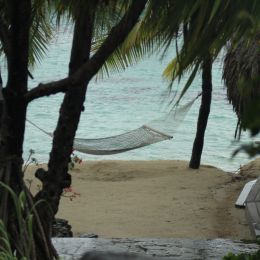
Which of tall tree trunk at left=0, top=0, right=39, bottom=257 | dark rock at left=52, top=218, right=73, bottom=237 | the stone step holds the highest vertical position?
tall tree trunk at left=0, top=0, right=39, bottom=257

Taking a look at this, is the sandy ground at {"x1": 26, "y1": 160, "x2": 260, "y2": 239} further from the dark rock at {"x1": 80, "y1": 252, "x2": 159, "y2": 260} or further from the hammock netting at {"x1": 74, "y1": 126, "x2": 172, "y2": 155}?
the dark rock at {"x1": 80, "y1": 252, "x2": 159, "y2": 260}

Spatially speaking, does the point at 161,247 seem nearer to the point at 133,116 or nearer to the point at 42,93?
the point at 42,93

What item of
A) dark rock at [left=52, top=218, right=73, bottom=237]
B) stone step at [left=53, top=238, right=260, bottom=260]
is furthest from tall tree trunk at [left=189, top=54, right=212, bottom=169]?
stone step at [left=53, top=238, right=260, bottom=260]

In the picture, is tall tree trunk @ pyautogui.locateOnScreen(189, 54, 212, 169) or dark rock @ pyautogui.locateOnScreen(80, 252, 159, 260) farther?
tall tree trunk @ pyautogui.locateOnScreen(189, 54, 212, 169)

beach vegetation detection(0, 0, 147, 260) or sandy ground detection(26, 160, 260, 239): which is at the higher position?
beach vegetation detection(0, 0, 147, 260)

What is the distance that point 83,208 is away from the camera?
8.09m

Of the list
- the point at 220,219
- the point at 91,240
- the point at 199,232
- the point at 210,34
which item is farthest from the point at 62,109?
the point at 220,219

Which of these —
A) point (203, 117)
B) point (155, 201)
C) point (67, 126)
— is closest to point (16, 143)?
point (67, 126)

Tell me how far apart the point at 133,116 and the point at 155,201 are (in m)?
6.97

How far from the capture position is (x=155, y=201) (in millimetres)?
8297

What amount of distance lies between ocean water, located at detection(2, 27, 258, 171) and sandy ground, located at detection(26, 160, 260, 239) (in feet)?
2.97

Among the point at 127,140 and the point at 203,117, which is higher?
the point at 203,117

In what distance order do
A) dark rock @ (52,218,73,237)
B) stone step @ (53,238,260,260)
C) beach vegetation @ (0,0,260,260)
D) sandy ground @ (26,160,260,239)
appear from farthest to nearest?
1. sandy ground @ (26,160,260,239)
2. dark rock @ (52,218,73,237)
3. stone step @ (53,238,260,260)
4. beach vegetation @ (0,0,260,260)

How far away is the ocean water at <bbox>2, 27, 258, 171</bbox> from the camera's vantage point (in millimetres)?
12188
